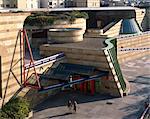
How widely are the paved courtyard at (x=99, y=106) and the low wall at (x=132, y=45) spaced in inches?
494

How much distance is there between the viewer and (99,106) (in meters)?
34.4

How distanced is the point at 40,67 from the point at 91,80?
6.29 metres

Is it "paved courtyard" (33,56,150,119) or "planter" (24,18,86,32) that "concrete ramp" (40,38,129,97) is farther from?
"planter" (24,18,86,32)

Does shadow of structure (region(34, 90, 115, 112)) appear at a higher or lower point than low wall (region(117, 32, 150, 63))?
lower

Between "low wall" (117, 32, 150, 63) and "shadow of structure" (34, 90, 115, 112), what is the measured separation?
17.6 meters

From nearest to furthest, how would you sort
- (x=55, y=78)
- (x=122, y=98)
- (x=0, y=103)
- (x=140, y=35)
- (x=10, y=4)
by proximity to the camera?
(x=0, y=103)
(x=55, y=78)
(x=122, y=98)
(x=140, y=35)
(x=10, y=4)

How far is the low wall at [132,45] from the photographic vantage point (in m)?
55.1

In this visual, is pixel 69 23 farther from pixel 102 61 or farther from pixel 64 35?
pixel 102 61

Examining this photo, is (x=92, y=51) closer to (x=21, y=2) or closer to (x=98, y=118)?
(x=98, y=118)

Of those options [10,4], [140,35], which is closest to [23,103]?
[140,35]

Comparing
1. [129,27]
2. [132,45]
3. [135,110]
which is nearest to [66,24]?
[132,45]

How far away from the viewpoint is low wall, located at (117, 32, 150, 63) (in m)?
55.1

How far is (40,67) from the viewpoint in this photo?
36.2 m

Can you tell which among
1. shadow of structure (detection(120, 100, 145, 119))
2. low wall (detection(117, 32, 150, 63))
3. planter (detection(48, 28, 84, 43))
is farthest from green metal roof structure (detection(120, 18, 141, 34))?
shadow of structure (detection(120, 100, 145, 119))
